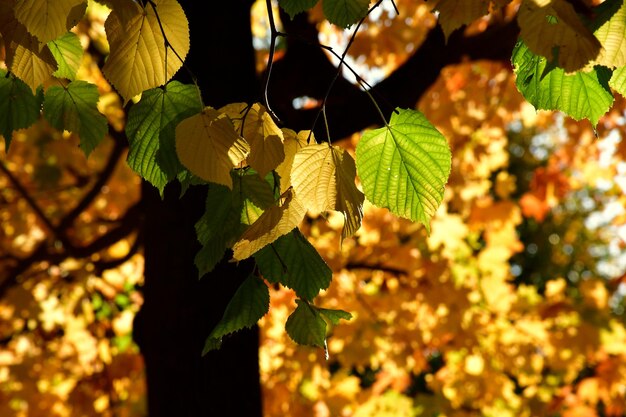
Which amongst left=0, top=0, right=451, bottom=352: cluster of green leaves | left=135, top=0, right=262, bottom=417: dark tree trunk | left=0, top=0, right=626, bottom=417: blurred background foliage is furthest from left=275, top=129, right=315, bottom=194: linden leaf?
left=0, top=0, right=626, bottom=417: blurred background foliage

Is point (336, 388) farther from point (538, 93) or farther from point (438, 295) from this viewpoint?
point (538, 93)

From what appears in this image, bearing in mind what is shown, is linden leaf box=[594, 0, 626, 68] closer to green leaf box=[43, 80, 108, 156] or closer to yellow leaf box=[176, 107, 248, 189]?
yellow leaf box=[176, 107, 248, 189]

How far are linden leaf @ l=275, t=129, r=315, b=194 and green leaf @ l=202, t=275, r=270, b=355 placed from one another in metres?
0.19

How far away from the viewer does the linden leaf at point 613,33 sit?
87cm

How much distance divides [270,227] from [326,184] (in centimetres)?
11

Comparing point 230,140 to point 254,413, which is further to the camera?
point 254,413

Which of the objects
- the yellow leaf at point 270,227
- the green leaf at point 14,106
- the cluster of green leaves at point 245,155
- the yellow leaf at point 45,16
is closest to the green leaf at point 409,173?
the cluster of green leaves at point 245,155

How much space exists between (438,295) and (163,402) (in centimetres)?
260

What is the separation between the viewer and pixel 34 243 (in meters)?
5.71

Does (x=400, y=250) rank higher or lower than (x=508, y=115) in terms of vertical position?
lower

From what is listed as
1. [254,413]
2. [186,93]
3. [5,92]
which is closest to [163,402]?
[254,413]

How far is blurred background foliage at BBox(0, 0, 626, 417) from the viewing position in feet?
14.9

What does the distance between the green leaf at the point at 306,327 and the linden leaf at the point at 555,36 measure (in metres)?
0.58

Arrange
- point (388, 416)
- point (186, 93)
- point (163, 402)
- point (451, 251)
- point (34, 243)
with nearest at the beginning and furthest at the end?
point (186, 93)
point (163, 402)
point (388, 416)
point (451, 251)
point (34, 243)
